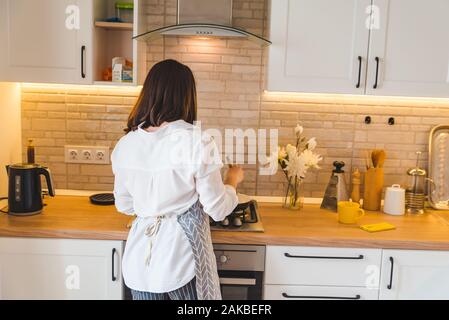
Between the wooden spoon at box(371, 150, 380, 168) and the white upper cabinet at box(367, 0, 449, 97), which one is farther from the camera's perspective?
the wooden spoon at box(371, 150, 380, 168)

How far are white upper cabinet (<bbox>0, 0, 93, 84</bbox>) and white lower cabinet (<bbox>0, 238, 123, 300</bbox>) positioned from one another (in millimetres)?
777

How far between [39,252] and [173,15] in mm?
1351

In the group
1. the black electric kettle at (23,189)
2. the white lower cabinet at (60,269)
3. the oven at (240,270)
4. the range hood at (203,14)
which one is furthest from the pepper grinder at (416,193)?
the black electric kettle at (23,189)

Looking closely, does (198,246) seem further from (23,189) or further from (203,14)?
(203,14)

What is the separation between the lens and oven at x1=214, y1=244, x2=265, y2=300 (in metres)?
2.01

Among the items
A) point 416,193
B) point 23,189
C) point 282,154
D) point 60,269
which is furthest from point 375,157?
point 23,189

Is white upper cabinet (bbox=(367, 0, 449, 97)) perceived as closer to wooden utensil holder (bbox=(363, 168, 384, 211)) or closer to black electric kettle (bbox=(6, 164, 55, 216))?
wooden utensil holder (bbox=(363, 168, 384, 211))

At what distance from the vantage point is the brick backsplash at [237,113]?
2523mm

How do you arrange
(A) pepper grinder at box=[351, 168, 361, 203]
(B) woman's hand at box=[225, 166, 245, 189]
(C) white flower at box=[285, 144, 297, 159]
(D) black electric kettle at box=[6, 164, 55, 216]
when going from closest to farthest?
(B) woman's hand at box=[225, 166, 245, 189] → (D) black electric kettle at box=[6, 164, 55, 216] → (C) white flower at box=[285, 144, 297, 159] → (A) pepper grinder at box=[351, 168, 361, 203]

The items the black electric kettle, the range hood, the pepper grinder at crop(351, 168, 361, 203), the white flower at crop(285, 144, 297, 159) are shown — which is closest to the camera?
the black electric kettle

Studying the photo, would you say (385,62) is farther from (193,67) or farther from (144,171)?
(144,171)

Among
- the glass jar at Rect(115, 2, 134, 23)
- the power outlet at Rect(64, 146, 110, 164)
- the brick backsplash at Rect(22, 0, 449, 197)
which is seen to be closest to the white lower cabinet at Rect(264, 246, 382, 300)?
the brick backsplash at Rect(22, 0, 449, 197)

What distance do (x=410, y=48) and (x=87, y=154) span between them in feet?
5.73

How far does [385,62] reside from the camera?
222cm
